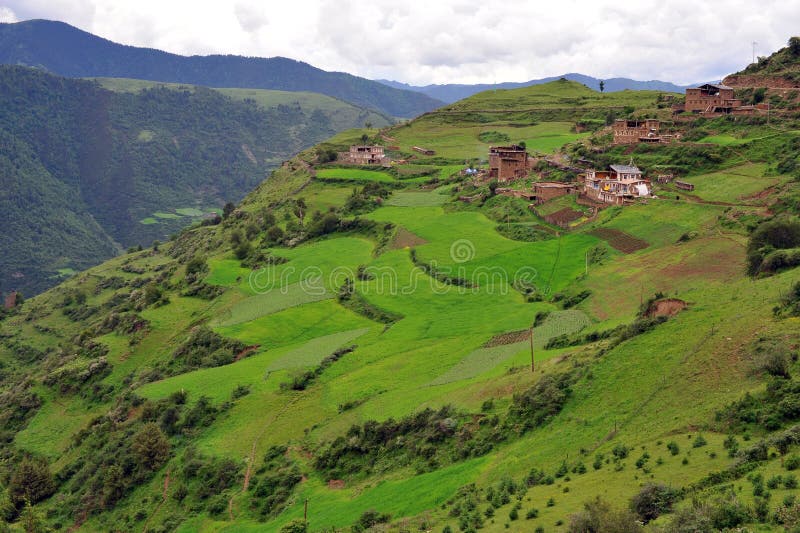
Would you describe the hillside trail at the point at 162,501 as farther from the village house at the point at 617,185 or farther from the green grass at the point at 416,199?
the green grass at the point at 416,199

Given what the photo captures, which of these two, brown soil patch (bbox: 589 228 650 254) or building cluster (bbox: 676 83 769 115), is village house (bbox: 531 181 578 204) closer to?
brown soil patch (bbox: 589 228 650 254)

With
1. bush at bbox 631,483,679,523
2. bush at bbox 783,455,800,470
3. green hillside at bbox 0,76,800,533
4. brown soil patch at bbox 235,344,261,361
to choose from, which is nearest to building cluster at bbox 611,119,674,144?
green hillside at bbox 0,76,800,533

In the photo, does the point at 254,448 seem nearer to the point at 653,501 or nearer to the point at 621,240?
the point at 653,501

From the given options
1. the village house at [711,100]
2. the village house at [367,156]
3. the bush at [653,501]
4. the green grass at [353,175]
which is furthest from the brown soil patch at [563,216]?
the village house at [367,156]

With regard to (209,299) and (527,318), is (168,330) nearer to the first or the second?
(209,299)

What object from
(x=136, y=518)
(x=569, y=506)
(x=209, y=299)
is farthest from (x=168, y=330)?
(x=569, y=506)

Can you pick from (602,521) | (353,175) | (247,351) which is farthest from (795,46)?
(602,521)
